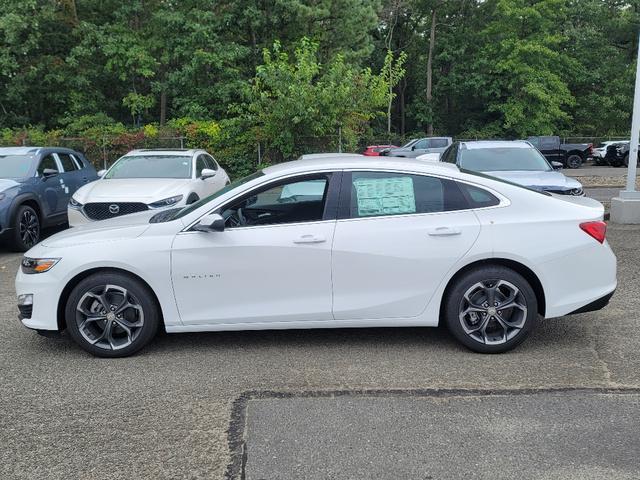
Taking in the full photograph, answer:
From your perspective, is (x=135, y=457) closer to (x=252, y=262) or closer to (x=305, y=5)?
(x=252, y=262)

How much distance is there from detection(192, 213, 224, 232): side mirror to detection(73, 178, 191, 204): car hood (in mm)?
4444

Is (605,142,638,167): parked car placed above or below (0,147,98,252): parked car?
below

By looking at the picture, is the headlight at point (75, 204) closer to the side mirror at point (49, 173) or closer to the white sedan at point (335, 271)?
the side mirror at point (49, 173)

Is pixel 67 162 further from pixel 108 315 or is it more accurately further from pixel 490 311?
pixel 490 311

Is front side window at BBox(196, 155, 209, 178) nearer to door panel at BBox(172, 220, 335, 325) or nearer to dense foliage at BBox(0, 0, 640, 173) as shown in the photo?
door panel at BBox(172, 220, 335, 325)

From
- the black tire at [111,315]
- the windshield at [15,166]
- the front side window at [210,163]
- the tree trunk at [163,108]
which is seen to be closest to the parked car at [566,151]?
the tree trunk at [163,108]

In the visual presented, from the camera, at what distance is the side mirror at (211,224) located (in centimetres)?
459

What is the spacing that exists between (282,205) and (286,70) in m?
14.6

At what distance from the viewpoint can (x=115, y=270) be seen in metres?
4.71

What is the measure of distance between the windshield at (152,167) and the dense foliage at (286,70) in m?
8.11

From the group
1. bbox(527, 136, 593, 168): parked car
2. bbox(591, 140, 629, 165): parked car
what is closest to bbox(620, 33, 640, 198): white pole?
bbox(527, 136, 593, 168): parked car

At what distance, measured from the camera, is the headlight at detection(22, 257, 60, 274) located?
4699mm

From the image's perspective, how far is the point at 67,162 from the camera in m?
11.4

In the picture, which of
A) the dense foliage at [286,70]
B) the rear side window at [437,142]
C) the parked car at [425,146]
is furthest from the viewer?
the rear side window at [437,142]
